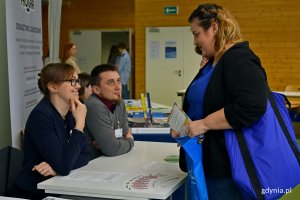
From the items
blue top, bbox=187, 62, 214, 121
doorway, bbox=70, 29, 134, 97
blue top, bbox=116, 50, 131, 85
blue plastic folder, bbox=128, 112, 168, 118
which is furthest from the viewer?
doorway, bbox=70, 29, 134, 97

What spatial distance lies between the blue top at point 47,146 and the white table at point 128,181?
0.08 meters

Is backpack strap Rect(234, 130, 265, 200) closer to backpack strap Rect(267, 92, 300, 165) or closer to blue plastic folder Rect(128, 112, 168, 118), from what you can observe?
backpack strap Rect(267, 92, 300, 165)

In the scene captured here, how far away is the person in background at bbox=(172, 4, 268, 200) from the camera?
5.05 ft

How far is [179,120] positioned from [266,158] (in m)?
0.41

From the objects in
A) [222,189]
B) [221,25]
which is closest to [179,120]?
[222,189]

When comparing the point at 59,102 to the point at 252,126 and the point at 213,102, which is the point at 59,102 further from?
the point at 252,126

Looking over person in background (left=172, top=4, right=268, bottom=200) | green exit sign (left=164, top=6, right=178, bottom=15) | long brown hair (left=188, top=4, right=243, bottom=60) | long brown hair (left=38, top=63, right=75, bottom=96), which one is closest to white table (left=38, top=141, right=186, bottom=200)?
person in background (left=172, top=4, right=268, bottom=200)

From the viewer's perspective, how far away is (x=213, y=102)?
163cm

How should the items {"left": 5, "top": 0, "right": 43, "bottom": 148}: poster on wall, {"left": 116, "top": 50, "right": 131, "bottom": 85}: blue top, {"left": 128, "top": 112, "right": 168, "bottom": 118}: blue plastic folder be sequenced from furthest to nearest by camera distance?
{"left": 116, "top": 50, "right": 131, "bottom": 85}: blue top < {"left": 128, "top": 112, "right": 168, "bottom": 118}: blue plastic folder < {"left": 5, "top": 0, "right": 43, "bottom": 148}: poster on wall

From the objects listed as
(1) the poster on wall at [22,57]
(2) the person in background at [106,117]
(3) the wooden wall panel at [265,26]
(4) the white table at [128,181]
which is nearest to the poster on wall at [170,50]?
(3) the wooden wall panel at [265,26]

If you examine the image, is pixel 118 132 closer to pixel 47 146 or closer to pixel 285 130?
pixel 47 146

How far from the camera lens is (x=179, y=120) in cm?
177

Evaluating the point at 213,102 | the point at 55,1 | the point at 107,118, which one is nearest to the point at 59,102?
the point at 107,118

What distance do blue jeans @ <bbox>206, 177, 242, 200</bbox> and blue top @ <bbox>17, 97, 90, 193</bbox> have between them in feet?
2.36
